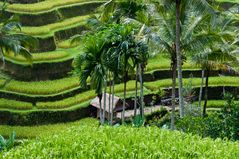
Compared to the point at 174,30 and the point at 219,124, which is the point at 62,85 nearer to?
the point at 174,30

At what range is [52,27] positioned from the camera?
84.7 ft

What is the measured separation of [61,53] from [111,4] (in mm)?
7234

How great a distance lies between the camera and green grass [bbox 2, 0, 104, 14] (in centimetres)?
2600

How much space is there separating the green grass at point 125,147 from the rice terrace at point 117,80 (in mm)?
17

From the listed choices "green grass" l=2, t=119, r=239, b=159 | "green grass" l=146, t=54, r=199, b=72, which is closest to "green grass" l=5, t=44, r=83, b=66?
"green grass" l=146, t=54, r=199, b=72

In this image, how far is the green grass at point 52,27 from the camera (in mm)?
24619

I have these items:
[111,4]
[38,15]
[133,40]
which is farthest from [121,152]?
[38,15]

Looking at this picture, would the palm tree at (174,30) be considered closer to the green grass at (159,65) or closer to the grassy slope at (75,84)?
the grassy slope at (75,84)

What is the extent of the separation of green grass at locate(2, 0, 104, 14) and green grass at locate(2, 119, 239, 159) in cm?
1892

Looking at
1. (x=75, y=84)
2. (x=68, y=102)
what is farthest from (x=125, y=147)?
(x=75, y=84)

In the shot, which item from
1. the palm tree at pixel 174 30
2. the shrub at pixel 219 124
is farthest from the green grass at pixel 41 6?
the shrub at pixel 219 124

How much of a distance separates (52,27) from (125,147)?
63.2 feet

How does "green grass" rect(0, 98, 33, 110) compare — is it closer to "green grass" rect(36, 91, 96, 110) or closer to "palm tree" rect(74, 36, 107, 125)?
"green grass" rect(36, 91, 96, 110)

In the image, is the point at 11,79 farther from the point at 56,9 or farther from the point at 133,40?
the point at 133,40
